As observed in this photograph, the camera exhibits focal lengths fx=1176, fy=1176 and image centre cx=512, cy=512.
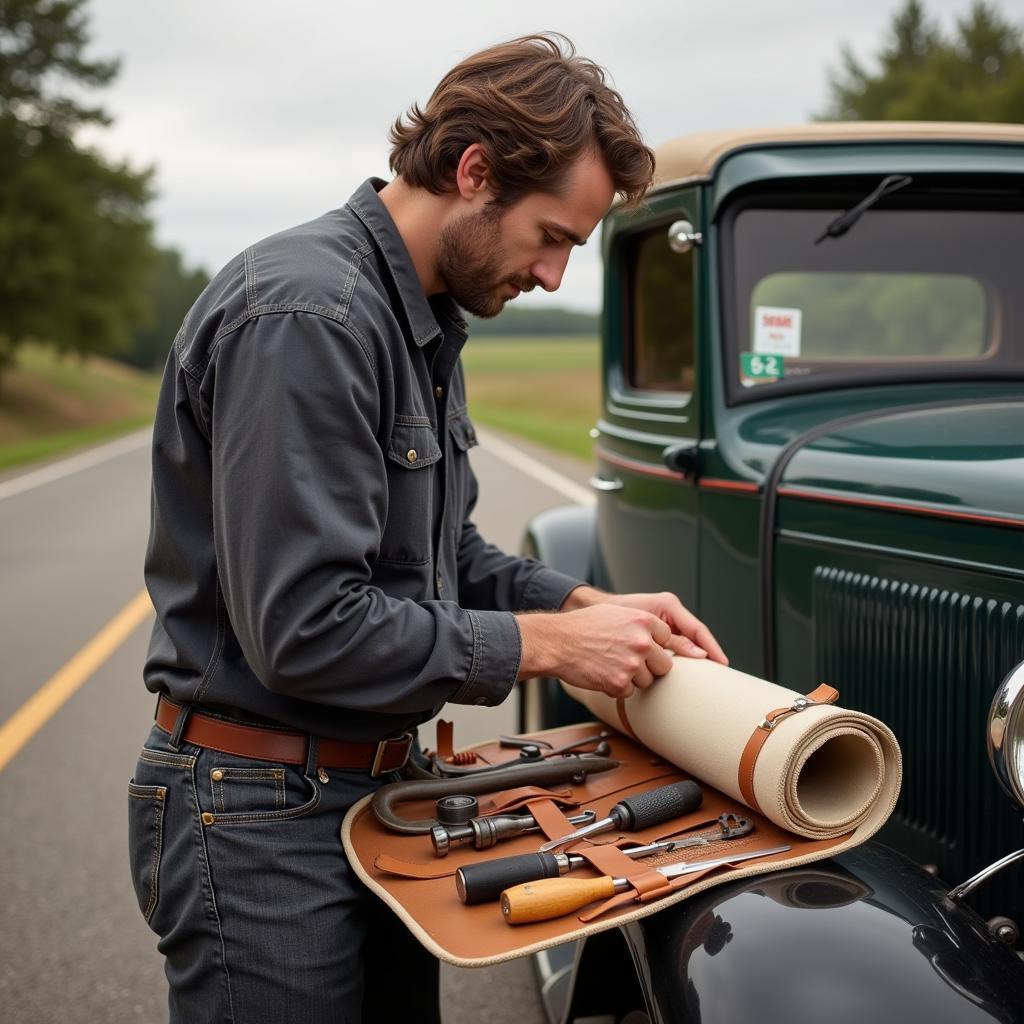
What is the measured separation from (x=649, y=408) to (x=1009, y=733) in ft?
6.02

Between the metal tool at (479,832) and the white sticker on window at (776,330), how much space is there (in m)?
1.57

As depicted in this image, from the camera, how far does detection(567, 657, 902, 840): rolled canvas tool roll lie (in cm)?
167

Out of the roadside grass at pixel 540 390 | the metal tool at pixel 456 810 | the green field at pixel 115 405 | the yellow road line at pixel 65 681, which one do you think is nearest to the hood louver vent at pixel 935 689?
the metal tool at pixel 456 810

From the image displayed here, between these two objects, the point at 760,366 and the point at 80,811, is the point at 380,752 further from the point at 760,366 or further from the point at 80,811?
the point at 80,811

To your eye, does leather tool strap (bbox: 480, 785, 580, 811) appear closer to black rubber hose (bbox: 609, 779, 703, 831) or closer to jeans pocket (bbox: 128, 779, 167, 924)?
black rubber hose (bbox: 609, 779, 703, 831)

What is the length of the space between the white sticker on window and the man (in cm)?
115

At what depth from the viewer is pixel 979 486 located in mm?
2080

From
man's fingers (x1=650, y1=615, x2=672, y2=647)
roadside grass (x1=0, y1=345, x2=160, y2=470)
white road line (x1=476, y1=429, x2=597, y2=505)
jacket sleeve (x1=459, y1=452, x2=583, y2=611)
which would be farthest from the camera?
roadside grass (x1=0, y1=345, x2=160, y2=470)

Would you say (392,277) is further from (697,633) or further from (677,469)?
(677,469)

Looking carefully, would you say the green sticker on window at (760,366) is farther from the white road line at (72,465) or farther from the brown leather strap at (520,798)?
the white road line at (72,465)

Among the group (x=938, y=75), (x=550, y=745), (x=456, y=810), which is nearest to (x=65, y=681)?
(x=550, y=745)

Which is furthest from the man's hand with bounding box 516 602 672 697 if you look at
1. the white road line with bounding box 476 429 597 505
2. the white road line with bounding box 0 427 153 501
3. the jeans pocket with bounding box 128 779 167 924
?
the white road line with bounding box 0 427 153 501

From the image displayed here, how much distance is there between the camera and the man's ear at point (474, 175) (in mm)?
1762

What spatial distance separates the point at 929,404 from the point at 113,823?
298 cm
